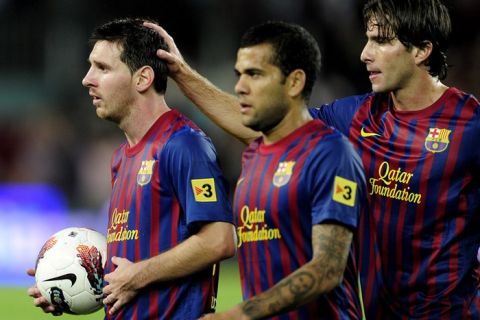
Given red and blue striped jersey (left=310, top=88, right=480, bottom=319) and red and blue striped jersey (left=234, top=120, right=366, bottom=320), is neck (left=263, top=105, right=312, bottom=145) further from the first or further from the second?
red and blue striped jersey (left=310, top=88, right=480, bottom=319)

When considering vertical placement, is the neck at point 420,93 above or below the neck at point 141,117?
above

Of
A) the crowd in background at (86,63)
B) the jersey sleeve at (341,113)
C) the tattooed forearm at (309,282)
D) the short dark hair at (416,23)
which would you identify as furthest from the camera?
the crowd in background at (86,63)

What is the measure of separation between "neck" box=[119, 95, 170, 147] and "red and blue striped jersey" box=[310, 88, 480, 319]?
1.16m

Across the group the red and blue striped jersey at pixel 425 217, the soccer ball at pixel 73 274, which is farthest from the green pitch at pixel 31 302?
the red and blue striped jersey at pixel 425 217

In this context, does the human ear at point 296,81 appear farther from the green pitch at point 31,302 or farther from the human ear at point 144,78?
the green pitch at point 31,302

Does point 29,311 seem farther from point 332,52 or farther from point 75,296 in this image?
point 332,52

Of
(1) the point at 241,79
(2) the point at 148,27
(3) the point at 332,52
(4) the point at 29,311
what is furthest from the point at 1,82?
(1) the point at 241,79

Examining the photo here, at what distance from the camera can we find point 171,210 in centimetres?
516

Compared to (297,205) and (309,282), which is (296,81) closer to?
(297,205)

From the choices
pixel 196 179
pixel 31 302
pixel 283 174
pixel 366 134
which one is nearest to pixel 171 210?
pixel 196 179

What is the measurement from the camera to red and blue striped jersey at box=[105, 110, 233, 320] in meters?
5.05

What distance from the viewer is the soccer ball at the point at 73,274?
5.44m

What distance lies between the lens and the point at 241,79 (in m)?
4.50

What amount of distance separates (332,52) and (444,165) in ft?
36.0
